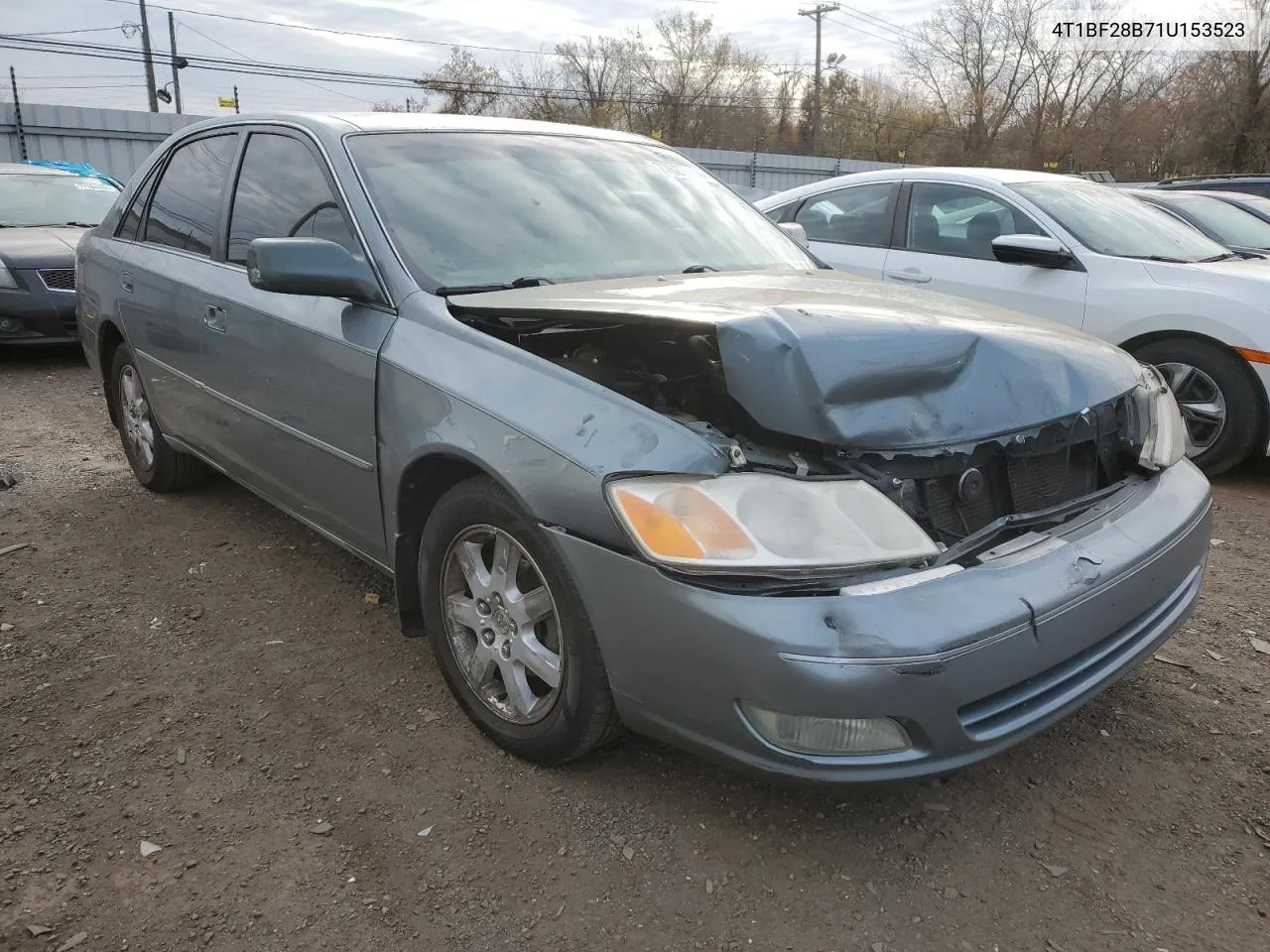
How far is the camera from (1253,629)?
3125mm

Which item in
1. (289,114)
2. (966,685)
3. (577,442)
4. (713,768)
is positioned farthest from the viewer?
(289,114)

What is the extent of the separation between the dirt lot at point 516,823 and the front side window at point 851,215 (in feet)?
11.7

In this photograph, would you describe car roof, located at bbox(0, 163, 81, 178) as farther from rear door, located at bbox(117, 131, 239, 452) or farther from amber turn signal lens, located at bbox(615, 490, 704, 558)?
amber turn signal lens, located at bbox(615, 490, 704, 558)

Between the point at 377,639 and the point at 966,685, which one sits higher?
the point at 966,685

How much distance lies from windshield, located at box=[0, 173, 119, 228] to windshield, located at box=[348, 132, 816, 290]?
668 centimetres

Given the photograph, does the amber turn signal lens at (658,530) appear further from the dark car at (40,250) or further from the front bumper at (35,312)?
the front bumper at (35,312)

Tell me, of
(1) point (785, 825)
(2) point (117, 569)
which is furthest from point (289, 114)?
(1) point (785, 825)

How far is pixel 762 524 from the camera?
1822mm

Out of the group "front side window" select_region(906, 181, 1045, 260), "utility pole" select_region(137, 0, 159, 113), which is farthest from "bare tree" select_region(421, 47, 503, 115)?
"front side window" select_region(906, 181, 1045, 260)

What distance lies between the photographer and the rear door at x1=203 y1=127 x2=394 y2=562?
2664mm

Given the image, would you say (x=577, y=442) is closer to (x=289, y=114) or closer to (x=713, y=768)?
(x=713, y=768)

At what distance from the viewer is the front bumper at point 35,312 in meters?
7.15

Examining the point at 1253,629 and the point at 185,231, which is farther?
the point at 185,231

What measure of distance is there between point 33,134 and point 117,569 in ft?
49.2
